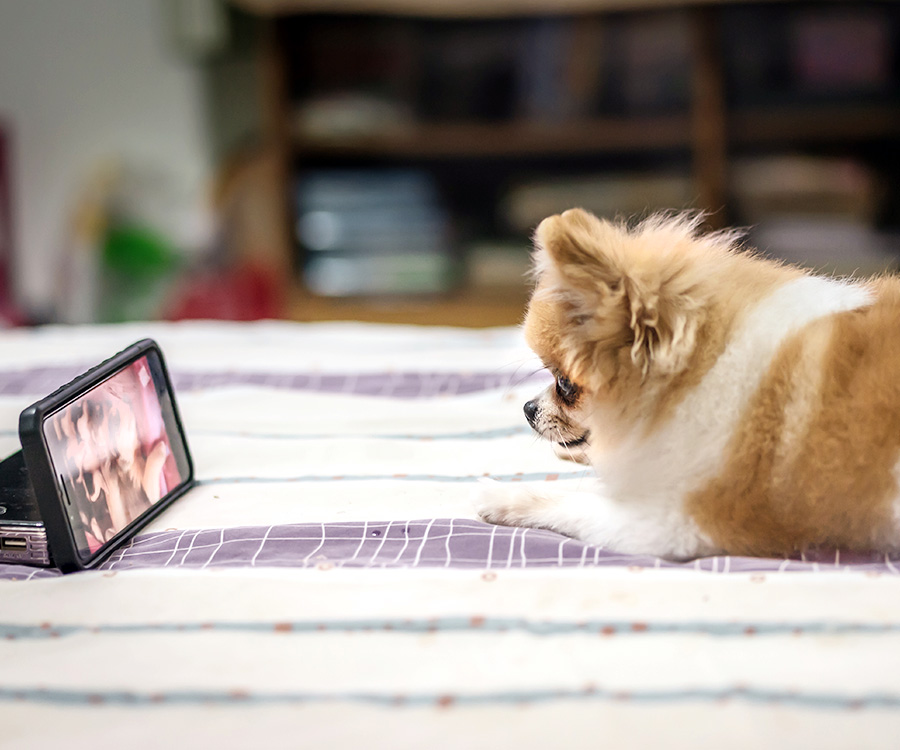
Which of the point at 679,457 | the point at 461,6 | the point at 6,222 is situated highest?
the point at 461,6

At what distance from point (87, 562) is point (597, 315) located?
56cm

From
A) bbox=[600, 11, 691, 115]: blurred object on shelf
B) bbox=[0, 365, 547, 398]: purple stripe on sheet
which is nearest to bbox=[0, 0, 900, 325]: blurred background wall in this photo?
bbox=[600, 11, 691, 115]: blurred object on shelf

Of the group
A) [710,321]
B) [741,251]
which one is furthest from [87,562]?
[741,251]

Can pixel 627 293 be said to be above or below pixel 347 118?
below

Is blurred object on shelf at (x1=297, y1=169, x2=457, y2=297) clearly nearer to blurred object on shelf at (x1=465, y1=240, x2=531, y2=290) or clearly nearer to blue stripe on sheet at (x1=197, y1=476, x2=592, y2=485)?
blurred object on shelf at (x1=465, y1=240, x2=531, y2=290)

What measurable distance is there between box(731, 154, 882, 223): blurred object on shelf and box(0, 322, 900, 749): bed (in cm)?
226

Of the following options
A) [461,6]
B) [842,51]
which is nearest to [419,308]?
[461,6]

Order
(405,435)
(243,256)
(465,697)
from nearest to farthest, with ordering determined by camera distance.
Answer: (465,697)
(405,435)
(243,256)

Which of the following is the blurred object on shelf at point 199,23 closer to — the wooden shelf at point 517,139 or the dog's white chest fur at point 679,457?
the wooden shelf at point 517,139

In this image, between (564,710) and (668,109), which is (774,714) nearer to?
(564,710)

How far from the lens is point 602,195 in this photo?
10.2 ft

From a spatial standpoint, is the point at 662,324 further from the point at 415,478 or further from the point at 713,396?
the point at 415,478

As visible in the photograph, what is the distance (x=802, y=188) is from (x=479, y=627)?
8.88ft

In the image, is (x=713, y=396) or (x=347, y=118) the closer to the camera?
(x=713, y=396)
